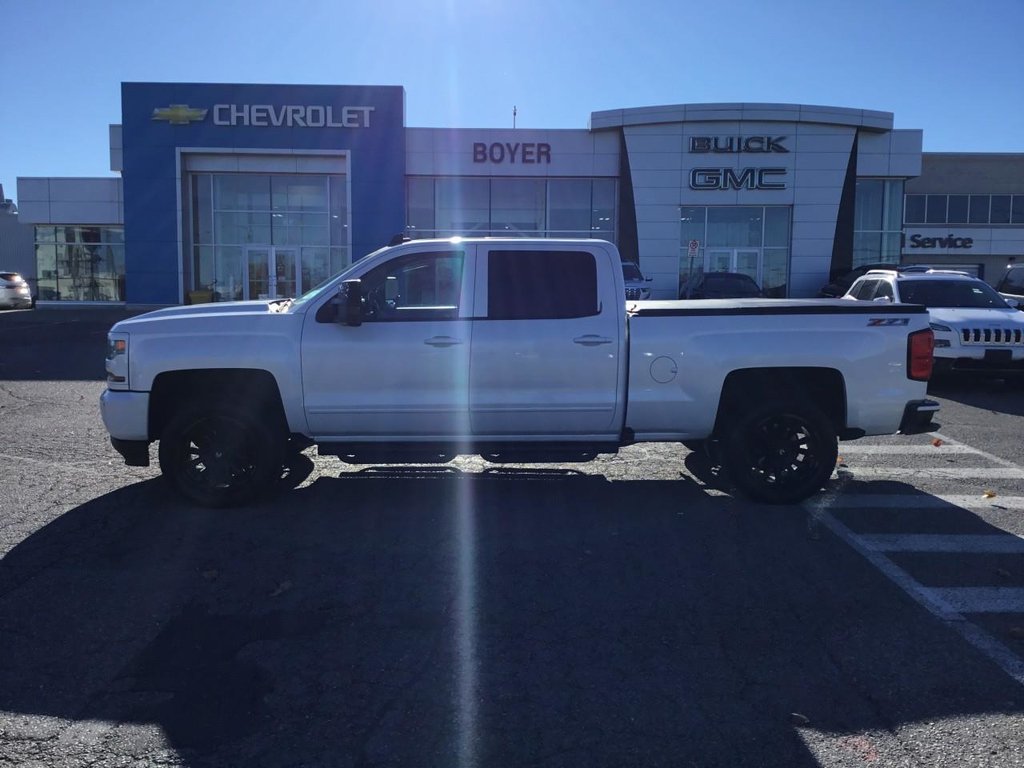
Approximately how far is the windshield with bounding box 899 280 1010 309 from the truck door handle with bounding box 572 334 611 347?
29.4ft

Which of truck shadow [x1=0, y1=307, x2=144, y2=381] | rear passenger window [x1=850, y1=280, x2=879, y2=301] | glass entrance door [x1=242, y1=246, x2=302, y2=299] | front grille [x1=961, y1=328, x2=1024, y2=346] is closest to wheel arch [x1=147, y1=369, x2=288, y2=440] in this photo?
truck shadow [x1=0, y1=307, x2=144, y2=381]

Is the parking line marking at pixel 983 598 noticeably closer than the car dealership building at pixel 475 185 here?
Yes

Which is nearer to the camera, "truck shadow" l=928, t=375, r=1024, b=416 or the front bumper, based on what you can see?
the front bumper

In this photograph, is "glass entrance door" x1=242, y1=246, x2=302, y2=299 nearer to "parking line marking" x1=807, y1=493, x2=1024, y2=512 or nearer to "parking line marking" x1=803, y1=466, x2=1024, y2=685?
"parking line marking" x1=807, y1=493, x2=1024, y2=512

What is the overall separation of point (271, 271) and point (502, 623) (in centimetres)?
3263

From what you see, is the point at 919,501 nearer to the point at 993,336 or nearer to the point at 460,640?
the point at 460,640

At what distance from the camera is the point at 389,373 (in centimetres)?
676

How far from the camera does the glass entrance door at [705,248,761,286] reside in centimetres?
3500

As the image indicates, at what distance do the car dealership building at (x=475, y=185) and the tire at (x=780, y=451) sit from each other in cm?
2647

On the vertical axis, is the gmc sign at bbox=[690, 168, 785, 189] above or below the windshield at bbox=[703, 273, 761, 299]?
above

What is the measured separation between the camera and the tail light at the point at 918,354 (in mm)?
6895

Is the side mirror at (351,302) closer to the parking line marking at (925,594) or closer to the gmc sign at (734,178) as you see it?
the parking line marking at (925,594)

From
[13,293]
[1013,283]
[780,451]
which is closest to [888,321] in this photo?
[780,451]

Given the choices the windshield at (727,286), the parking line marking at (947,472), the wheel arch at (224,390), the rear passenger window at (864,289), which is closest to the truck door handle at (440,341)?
the wheel arch at (224,390)
